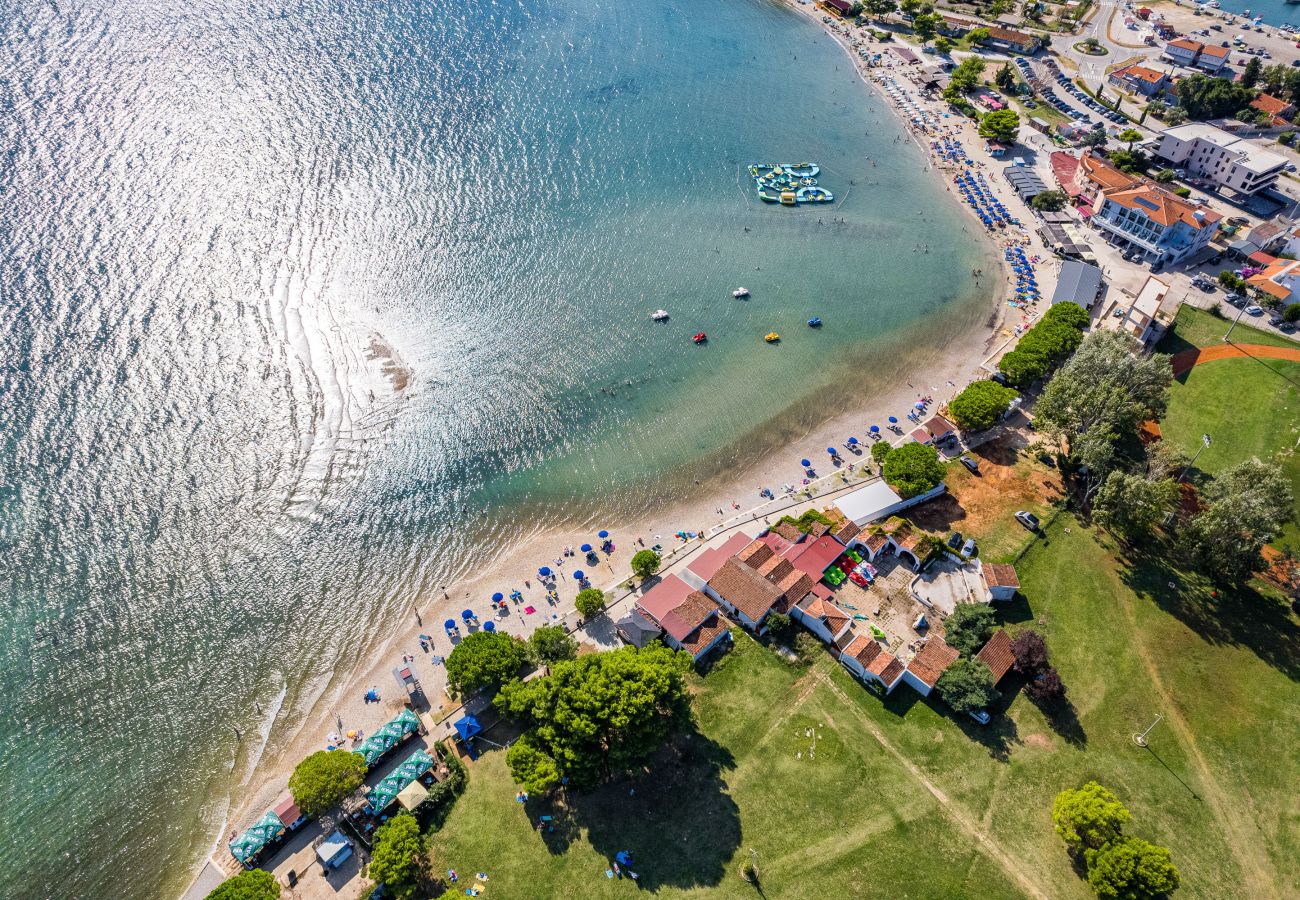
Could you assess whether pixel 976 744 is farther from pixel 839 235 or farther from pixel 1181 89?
pixel 1181 89

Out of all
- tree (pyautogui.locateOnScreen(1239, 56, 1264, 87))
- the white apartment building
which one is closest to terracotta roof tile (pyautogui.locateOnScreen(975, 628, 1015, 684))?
the white apartment building

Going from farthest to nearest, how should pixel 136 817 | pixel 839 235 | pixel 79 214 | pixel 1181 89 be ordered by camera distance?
pixel 1181 89, pixel 839 235, pixel 79 214, pixel 136 817

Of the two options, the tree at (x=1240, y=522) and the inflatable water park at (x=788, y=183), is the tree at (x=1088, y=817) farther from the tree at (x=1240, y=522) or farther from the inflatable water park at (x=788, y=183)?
the inflatable water park at (x=788, y=183)

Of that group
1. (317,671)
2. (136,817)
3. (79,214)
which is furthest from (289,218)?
(136,817)

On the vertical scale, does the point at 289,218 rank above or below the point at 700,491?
above

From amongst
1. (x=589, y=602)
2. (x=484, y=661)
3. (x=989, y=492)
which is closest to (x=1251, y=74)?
(x=989, y=492)

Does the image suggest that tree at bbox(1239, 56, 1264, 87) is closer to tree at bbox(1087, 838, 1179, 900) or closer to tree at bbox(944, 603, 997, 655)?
Result: tree at bbox(944, 603, 997, 655)
